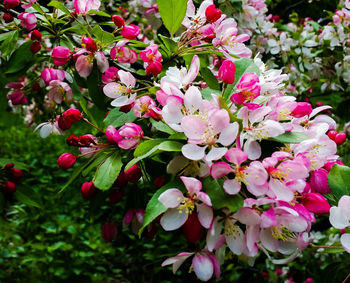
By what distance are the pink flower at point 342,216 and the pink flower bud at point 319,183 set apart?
4 cm

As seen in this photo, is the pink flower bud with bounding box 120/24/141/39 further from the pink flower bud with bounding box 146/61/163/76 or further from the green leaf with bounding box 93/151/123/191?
the green leaf with bounding box 93/151/123/191

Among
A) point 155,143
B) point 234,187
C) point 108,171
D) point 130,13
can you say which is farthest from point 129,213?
point 130,13

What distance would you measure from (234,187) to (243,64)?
1.52 ft

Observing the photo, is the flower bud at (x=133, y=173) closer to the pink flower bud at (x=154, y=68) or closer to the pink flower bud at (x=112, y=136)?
the pink flower bud at (x=112, y=136)

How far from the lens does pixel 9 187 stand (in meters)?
1.47

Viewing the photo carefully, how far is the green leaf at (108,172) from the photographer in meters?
0.91

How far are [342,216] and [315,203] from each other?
0.30 feet

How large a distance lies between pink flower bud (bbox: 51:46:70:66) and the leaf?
0.80ft

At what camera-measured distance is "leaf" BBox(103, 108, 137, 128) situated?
1076mm

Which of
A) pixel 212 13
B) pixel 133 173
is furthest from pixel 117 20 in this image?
pixel 133 173

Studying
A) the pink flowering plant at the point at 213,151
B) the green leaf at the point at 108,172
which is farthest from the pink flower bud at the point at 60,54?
the green leaf at the point at 108,172

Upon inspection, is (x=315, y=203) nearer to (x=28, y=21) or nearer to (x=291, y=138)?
(x=291, y=138)

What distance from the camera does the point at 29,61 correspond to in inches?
51.8

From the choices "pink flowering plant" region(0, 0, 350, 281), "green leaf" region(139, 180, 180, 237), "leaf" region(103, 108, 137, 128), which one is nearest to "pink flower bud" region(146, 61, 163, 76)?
"pink flowering plant" region(0, 0, 350, 281)
